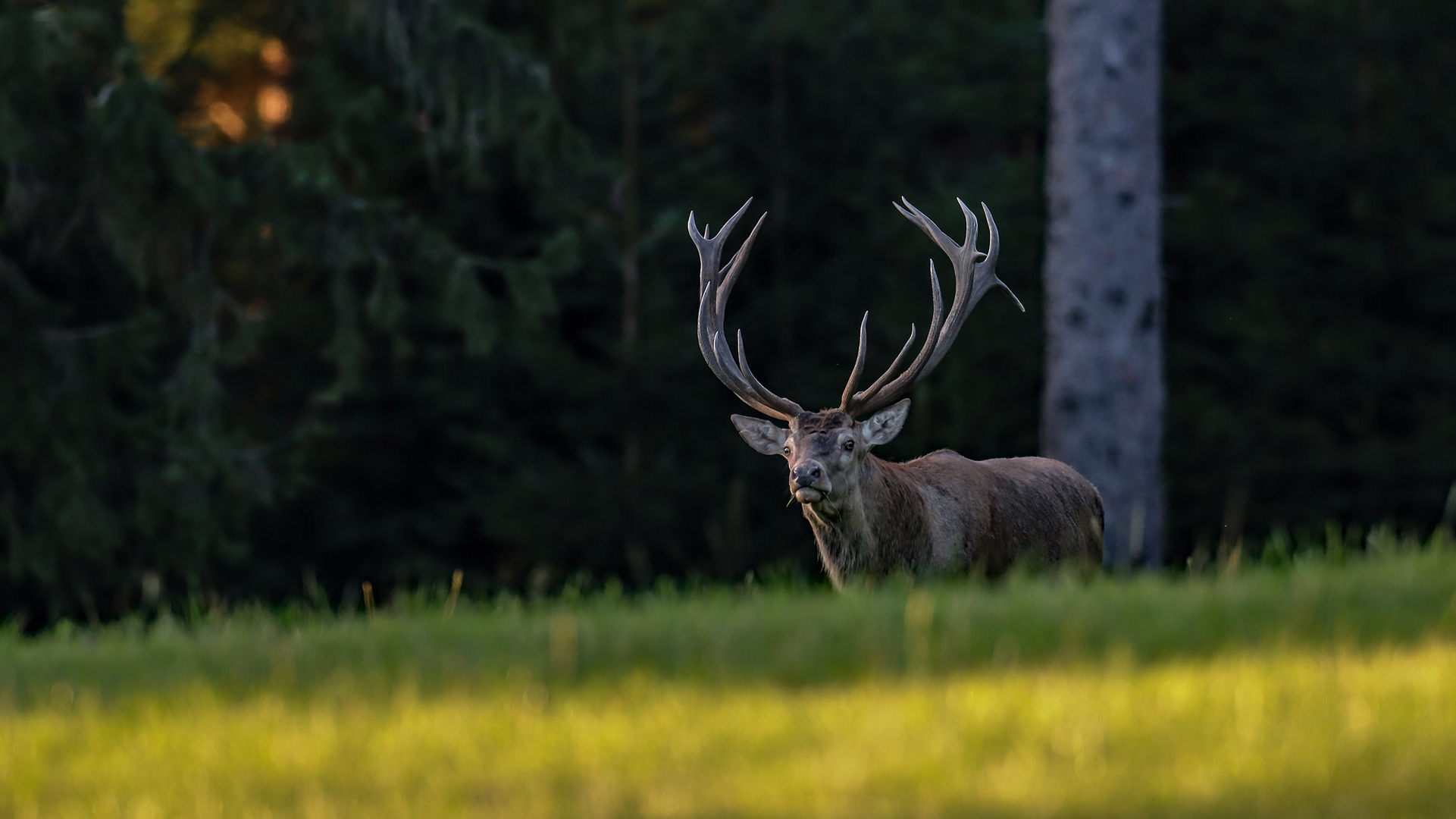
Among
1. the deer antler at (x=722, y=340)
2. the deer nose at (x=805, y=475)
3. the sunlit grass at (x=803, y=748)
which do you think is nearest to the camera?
the sunlit grass at (x=803, y=748)

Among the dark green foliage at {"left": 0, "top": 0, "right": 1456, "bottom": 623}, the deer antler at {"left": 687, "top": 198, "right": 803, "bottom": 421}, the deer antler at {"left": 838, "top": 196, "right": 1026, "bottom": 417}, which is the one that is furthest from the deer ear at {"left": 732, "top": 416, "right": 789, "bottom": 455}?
the dark green foliage at {"left": 0, "top": 0, "right": 1456, "bottom": 623}

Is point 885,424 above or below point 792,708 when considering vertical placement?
→ above

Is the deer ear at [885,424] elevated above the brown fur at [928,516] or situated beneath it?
elevated above

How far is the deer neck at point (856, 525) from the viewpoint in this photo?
26.4ft

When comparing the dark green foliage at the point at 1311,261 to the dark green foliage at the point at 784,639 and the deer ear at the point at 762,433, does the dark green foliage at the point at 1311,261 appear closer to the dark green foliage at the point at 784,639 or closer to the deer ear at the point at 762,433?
the deer ear at the point at 762,433

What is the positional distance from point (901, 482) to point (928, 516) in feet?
0.67

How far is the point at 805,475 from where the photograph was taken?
25.4 ft

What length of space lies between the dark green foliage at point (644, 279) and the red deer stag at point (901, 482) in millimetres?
7890

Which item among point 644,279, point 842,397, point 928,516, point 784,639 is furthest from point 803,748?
point 644,279

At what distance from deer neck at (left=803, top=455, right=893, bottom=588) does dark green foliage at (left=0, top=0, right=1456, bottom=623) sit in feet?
27.8

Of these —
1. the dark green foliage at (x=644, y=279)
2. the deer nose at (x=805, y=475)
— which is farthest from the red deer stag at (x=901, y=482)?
the dark green foliage at (x=644, y=279)

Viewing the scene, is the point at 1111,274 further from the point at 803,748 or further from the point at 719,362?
the point at 803,748

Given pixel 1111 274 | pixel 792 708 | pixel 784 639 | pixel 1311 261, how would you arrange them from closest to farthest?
pixel 792 708 < pixel 784 639 < pixel 1111 274 < pixel 1311 261

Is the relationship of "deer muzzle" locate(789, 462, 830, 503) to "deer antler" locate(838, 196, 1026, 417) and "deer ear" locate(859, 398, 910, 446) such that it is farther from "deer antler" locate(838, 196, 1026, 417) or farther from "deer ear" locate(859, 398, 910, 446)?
"deer antler" locate(838, 196, 1026, 417)
